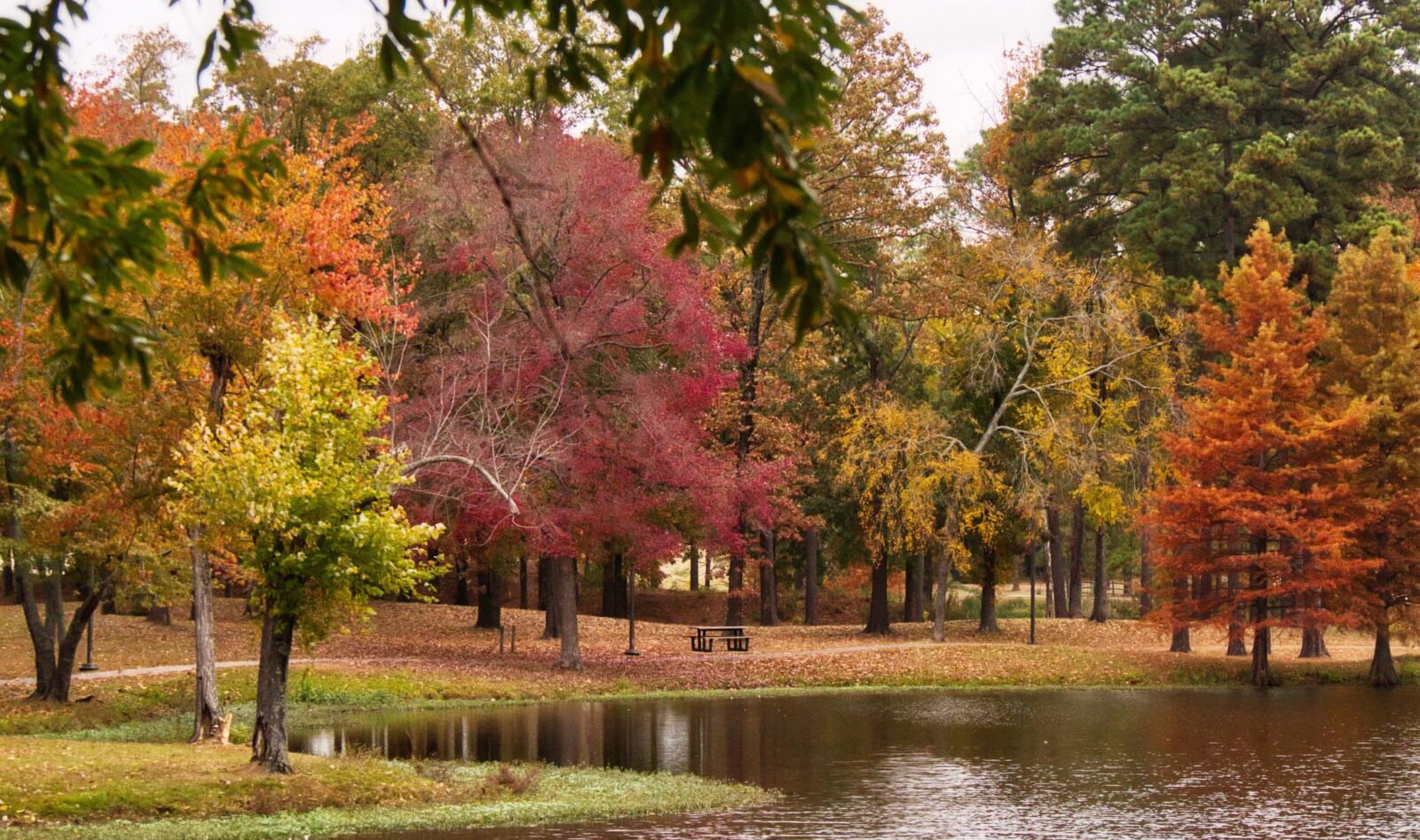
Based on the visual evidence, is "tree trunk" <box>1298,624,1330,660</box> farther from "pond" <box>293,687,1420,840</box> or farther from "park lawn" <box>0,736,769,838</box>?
"park lawn" <box>0,736,769,838</box>

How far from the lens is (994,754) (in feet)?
72.4

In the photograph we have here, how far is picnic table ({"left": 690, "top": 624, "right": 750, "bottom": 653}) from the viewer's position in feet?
118

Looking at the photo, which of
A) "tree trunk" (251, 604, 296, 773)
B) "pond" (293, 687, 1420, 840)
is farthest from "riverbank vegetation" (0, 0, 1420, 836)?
"pond" (293, 687, 1420, 840)

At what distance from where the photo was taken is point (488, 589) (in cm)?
3900

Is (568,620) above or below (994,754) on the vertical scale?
above

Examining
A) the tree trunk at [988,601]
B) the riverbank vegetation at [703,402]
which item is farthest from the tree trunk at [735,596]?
the tree trunk at [988,601]

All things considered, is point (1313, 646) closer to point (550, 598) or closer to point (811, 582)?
point (811, 582)

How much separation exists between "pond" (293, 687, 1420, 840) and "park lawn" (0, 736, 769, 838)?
0.83 m

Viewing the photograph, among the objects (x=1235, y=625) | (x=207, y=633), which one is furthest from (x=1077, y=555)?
(x=207, y=633)

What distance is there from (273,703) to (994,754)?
11.0 metres

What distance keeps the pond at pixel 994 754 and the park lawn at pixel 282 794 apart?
0.83m

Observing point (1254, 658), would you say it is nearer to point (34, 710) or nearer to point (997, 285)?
point (997, 285)

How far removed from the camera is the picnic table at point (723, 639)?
35844 millimetres

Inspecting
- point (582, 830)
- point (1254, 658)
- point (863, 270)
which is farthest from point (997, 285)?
point (582, 830)
